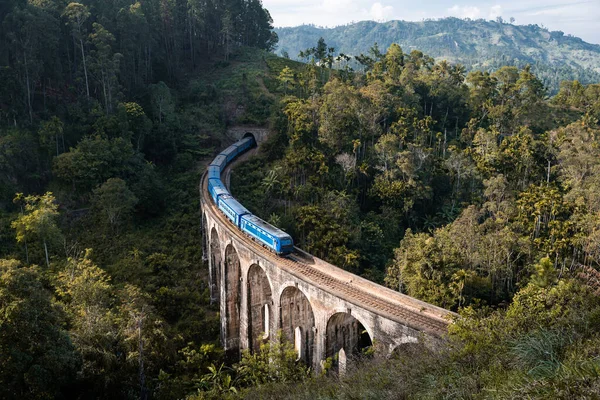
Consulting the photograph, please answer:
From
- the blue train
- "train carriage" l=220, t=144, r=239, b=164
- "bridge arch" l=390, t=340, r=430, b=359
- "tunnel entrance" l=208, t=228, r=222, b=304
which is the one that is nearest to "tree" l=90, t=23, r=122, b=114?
"train carriage" l=220, t=144, r=239, b=164

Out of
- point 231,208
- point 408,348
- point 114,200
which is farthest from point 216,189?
point 408,348

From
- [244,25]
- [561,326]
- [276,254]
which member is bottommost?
[276,254]

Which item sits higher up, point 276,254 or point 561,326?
point 561,326

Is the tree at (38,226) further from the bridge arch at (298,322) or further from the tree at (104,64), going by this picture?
the bridge arch at (298,322)

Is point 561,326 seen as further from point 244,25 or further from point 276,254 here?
point 244,25

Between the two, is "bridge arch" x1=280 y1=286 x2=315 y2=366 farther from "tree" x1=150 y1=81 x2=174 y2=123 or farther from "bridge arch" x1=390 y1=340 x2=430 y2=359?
"tree" x1=150 y1=81 x2=174 y2=123

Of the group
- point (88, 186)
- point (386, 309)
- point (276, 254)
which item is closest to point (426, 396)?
→ point (386, 309)

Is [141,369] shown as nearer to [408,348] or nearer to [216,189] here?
[408,348]
